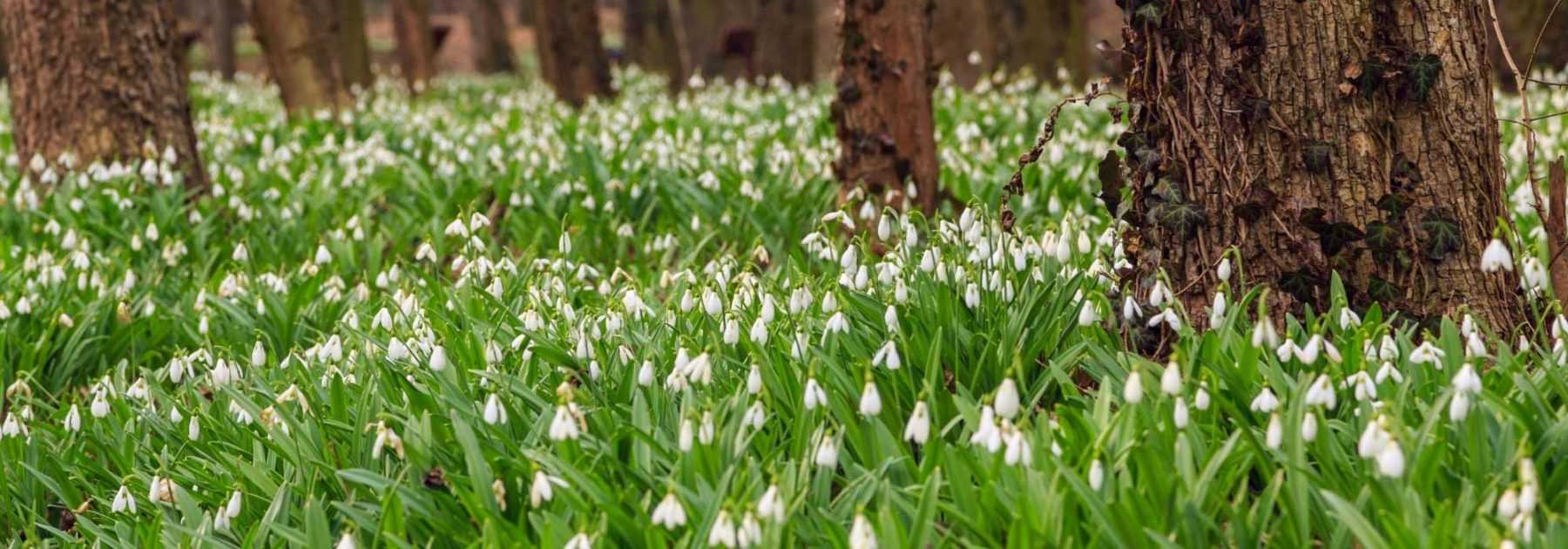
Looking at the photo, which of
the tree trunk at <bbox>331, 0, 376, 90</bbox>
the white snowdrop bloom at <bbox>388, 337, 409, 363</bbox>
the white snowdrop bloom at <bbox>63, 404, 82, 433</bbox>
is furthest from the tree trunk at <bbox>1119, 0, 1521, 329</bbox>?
the tree trunk at <bbox>331, 0, 376, 90</bbox>

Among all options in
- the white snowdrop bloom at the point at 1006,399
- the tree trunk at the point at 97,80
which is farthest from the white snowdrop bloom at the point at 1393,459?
the tree trunk at the point at 97,80

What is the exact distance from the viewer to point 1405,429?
2.62m

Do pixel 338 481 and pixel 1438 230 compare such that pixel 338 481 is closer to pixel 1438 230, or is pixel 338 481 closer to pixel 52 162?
pixel 1438 230

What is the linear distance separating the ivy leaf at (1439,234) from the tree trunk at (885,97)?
3.38 meters

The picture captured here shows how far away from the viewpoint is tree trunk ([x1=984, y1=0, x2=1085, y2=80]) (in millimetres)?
14156

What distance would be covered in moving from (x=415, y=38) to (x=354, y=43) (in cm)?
263

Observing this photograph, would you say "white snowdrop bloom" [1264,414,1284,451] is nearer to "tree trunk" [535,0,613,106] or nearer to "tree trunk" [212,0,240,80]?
"tree trunk" [535,0,613,106]

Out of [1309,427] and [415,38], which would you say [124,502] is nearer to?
[1309,427]

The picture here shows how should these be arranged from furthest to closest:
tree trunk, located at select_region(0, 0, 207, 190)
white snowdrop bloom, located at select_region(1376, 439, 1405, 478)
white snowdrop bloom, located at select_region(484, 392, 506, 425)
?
tree trunk, located at select_region(0, 0, 207, 190) < white snowdrop bloom, located at select_region(484, 392, 506, 425) < white snowdrop bloom, located at select_region(1376, 439, 1405, 478)

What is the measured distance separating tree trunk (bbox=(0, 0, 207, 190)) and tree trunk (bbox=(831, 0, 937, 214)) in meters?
3.51

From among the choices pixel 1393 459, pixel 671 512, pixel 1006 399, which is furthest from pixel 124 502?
pixel 1393 459

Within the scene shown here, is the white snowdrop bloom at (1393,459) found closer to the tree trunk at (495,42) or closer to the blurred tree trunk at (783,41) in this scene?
the blurred tree trunk at (783,41)

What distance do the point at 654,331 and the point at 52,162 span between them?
5.29 meters

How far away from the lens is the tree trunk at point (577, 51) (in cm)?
1432
